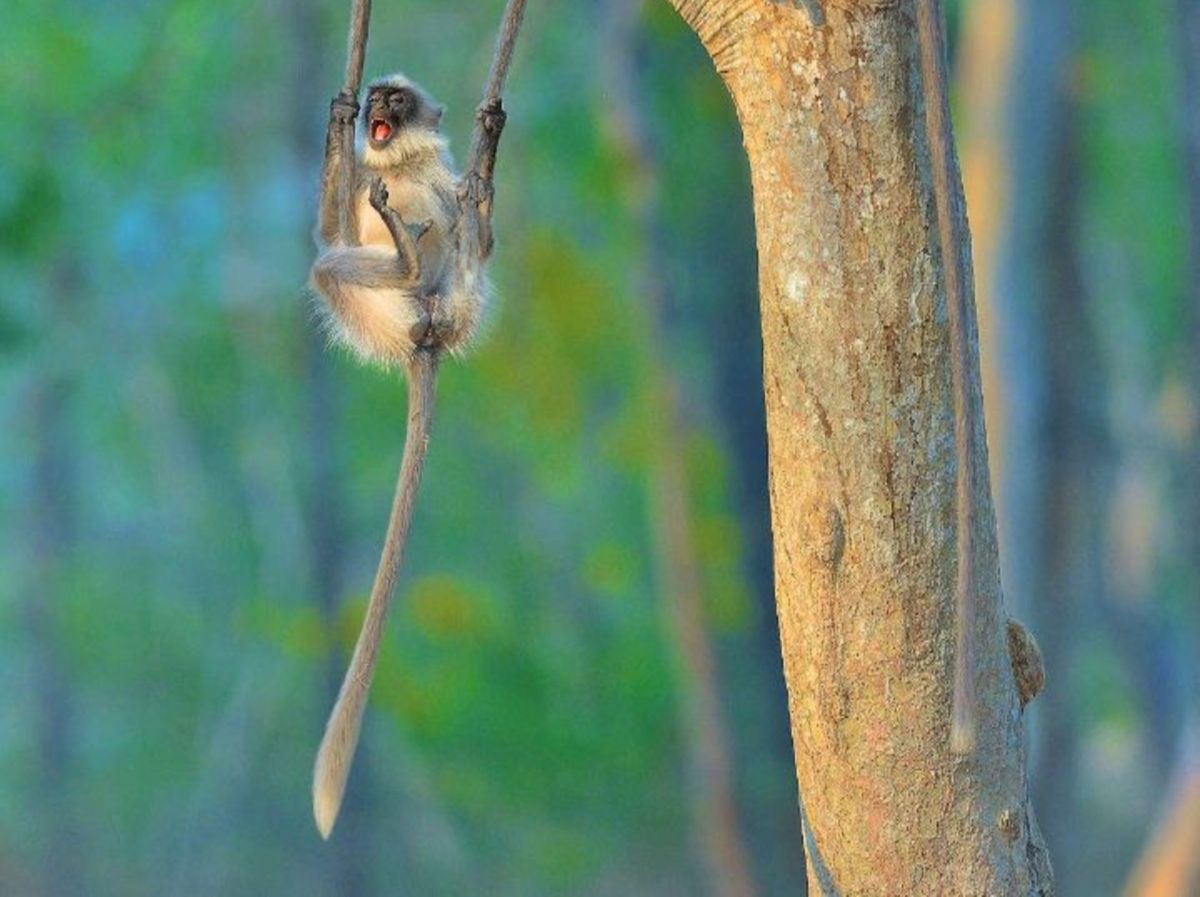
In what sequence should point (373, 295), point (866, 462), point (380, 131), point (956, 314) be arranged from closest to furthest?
point (956, 314)
point (866, 462)
point (373, 295)
point (380, 131)

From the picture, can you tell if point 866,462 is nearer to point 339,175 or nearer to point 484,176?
point 484,176

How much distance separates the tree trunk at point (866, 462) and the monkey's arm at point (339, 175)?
1.73 feet

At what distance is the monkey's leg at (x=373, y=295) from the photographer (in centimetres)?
251

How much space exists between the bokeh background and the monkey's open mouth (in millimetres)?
5948

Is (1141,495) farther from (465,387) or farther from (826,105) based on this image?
(826,105)

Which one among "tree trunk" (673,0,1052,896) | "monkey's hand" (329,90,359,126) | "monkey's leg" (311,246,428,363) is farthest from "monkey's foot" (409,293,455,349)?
"tree trunk" (673,0,1052,896)

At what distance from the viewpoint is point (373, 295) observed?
253 centimetres

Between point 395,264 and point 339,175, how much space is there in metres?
0.21

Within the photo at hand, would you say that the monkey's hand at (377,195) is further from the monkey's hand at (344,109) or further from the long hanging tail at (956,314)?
the long hanging tail at (956,314)

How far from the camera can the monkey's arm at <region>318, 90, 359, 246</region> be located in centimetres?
228

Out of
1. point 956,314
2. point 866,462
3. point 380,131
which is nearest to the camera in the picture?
point 956,314

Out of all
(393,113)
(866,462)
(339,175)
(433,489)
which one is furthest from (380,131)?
(433,489)

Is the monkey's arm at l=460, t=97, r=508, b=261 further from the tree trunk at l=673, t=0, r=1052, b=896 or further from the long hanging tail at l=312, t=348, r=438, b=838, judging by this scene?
the tree trunk at l=673, t=0, r=1052, b=896

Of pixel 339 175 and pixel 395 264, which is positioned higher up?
pixel 339 175
